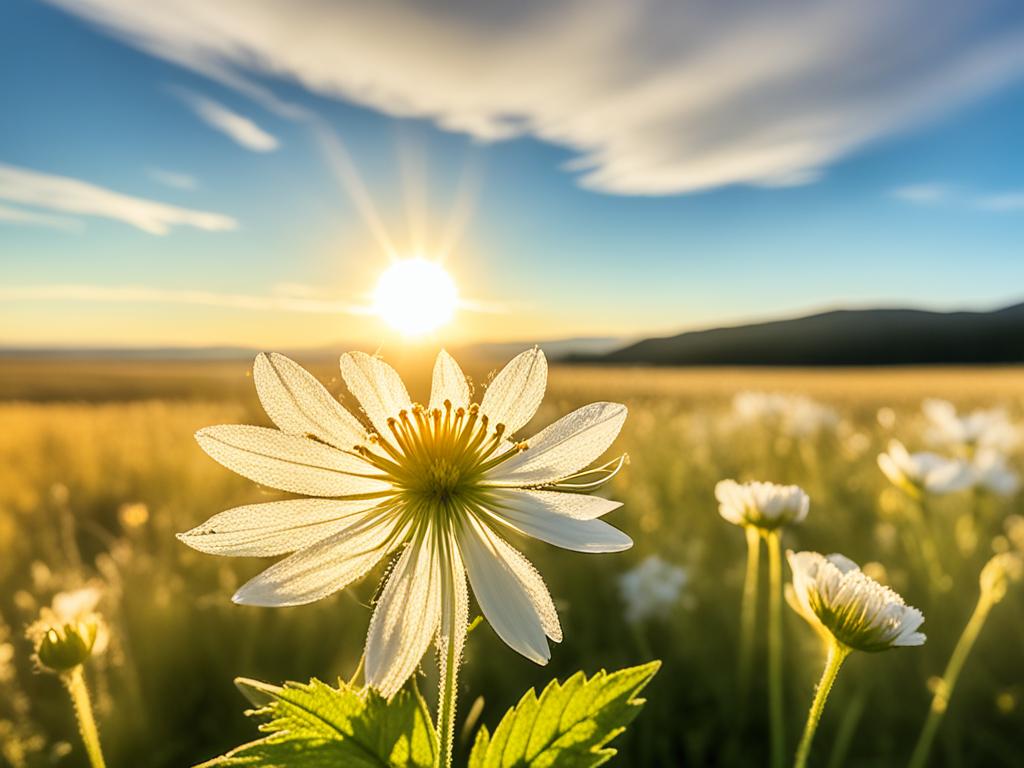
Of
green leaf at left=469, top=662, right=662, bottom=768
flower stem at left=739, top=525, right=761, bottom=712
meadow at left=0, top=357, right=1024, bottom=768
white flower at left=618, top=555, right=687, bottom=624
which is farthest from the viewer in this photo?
white flower at left=618, top=555, right=687, bottom=624

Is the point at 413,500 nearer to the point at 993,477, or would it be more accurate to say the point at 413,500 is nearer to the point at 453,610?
the point at 453,610

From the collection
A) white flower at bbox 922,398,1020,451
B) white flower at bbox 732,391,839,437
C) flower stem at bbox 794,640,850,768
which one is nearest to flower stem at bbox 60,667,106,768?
flower stem at bbox 794,640,850,768

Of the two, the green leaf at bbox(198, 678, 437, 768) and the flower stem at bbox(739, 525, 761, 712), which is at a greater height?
the green leaf at bbox(198, 678, 437, 768)

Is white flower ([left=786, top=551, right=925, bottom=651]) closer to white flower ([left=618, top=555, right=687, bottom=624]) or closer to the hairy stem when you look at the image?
the hairy stem

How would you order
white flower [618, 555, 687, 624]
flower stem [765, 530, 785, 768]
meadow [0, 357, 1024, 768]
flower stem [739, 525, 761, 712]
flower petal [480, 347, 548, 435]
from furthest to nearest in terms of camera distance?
white flower [618, 555, 687, 624]
meadow [0, 357, 1024, 768]
flower stem [739, 525, 761, 712]
flower stem [765, 530, 785, 768]
flower petal [480, 347, 548, 435]

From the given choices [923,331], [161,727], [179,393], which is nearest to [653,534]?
[161,727]

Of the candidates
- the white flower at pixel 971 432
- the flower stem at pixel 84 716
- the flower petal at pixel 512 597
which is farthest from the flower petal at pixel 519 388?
the white flower at pixel 971 432

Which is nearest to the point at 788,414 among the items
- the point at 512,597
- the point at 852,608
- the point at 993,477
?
the point at 993,477

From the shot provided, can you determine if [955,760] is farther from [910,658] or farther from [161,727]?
[161,727]
